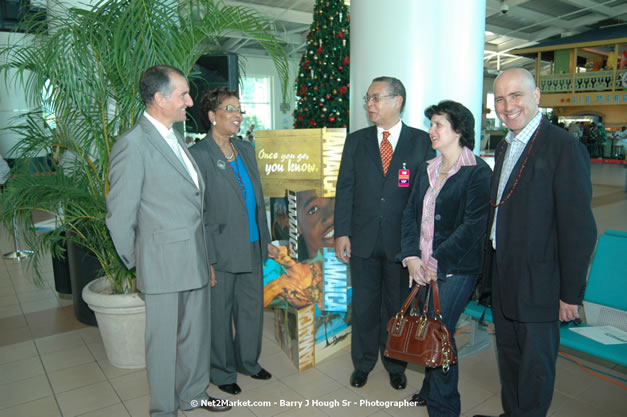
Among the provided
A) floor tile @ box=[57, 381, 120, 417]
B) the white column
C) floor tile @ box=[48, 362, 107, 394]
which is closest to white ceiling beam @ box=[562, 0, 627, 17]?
the white column

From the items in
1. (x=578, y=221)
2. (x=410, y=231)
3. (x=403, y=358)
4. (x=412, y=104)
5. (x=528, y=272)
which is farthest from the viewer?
(x=412, y=104)

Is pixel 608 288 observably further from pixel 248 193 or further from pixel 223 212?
pixel 223 212

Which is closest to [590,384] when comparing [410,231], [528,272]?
[528,272]

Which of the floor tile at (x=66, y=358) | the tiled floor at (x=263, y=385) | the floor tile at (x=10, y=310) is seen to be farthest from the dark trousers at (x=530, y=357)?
the floor tile at (x=10, y=310)

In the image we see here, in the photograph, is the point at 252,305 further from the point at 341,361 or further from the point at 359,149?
the point at 359,149

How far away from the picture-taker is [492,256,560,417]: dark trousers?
2.08m

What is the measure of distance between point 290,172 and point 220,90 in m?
0.75

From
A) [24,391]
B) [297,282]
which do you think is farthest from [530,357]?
[24,391]

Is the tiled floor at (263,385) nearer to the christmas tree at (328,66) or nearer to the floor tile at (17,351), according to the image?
the floor tile at (17,351)

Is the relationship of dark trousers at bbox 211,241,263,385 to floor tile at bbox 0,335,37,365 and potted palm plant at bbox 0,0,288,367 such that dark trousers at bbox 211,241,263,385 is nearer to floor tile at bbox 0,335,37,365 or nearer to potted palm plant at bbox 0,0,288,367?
potted palm plant at bbox 0,0,288,367

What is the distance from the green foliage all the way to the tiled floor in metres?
0.69

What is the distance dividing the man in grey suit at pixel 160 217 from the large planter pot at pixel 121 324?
2.72 feet

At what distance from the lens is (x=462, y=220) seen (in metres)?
2.30

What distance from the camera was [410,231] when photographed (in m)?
2.49
